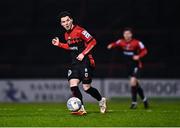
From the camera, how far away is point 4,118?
42.6 feet

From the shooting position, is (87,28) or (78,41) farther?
(87,28)

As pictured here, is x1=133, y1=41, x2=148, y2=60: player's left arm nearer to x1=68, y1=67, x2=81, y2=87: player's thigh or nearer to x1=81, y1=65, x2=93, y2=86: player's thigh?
x1=81, y1=65, x2=93, y2=86: player's thigh

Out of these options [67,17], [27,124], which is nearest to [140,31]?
[67,17]

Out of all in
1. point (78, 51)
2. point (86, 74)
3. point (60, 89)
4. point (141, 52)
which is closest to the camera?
point (86, 74)

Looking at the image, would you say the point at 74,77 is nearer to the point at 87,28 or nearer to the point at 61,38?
the point at 87,28

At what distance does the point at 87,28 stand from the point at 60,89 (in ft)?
11.1

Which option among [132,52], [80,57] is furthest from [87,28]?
[80,57]

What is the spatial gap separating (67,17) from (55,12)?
1457 centimetres

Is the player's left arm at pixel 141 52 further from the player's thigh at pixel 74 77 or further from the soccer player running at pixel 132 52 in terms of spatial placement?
the player's thigh at pixel 74 77

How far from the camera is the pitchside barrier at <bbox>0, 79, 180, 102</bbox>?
24.6 meters

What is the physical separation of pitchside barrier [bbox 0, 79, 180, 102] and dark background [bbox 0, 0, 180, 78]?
0.89 meters

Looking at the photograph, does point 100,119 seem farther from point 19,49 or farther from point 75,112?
point 19,49

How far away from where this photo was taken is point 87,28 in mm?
26922

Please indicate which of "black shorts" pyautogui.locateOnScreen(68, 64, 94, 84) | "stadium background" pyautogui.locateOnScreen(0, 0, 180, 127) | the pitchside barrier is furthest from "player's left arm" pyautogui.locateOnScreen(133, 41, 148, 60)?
the pitchside barrier
